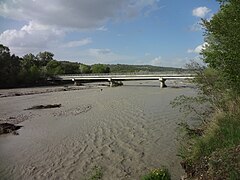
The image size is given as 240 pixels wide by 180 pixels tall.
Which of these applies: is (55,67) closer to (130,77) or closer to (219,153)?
(130,77)

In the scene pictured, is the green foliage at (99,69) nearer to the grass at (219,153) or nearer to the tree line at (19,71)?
the tree line at (19,71)

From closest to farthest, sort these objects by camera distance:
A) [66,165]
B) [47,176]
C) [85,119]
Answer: [47,176] < [66,165] < [85,119]

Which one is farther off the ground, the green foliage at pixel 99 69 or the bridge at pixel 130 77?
the green foliage at pixel 99 69

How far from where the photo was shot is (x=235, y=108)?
11.8 metres

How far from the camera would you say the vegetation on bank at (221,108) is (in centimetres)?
732

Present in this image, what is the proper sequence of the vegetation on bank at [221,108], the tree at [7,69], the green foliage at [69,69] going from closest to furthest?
the vegetation on bank at [221,108] < the tree at [7,69] < the green foliage at [69,69]

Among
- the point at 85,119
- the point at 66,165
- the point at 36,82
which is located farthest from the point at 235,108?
the point at 36,82

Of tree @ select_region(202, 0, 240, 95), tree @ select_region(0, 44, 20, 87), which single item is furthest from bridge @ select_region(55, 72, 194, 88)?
tree @ select_region(202, 0, 240, 95)

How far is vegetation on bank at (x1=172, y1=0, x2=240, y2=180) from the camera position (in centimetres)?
732

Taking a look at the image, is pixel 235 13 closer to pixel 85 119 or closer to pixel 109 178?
pixel 109 178

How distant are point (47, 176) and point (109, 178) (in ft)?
8.92

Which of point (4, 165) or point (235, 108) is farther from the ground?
point (235, 108)

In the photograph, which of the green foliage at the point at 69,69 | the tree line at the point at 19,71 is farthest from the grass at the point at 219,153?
the green foliage at the point at 69,69

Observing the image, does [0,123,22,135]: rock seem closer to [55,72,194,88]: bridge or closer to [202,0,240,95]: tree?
[202,0,240,95]: tree
